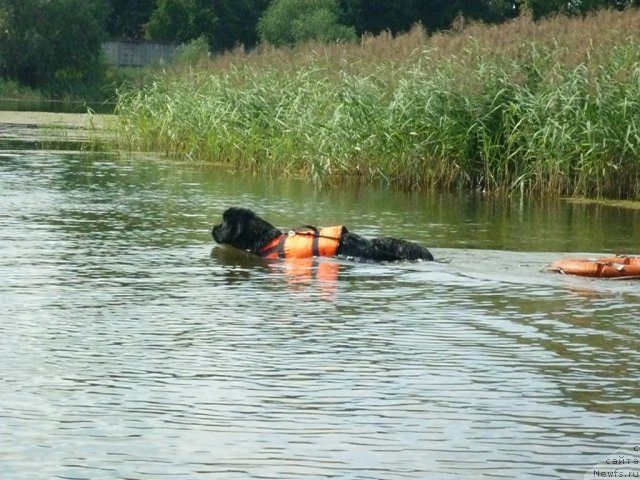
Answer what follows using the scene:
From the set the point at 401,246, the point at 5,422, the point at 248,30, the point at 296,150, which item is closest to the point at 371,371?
the point at 5,422

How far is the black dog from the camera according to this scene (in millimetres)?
12258

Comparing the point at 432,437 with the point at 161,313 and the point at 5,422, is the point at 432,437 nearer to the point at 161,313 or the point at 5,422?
the point at 5,422

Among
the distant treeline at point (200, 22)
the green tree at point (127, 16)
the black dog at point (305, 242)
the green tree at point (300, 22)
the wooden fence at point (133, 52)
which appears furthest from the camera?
the green tree at point (127, 16)

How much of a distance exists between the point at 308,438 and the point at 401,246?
5.67 meters

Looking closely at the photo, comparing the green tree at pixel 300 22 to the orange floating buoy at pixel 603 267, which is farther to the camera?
the green tree at pixel 300 22

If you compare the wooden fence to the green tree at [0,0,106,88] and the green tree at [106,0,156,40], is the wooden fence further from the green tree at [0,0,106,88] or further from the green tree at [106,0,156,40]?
the green tree at [0,0,106,88]

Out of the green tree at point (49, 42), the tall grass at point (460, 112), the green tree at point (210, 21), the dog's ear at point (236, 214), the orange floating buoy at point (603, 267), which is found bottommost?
the orange floating buoy at point (603, 267)

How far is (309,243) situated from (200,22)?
57.3 meters

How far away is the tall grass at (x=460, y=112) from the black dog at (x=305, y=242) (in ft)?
18.2

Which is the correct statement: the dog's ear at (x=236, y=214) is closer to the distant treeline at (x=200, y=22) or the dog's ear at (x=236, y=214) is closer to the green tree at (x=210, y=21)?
the distant treeline at (x=200, y=22)

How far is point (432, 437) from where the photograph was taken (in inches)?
264

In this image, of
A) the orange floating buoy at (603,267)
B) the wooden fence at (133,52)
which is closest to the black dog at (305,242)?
the orange floating buoy at (603,267)

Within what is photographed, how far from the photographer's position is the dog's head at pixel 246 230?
41.4 feet

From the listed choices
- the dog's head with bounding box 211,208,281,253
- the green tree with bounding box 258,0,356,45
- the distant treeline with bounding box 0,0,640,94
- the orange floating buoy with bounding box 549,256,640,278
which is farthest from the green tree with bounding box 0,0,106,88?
the orange floating buoy with bounding box 549,256,640,278
